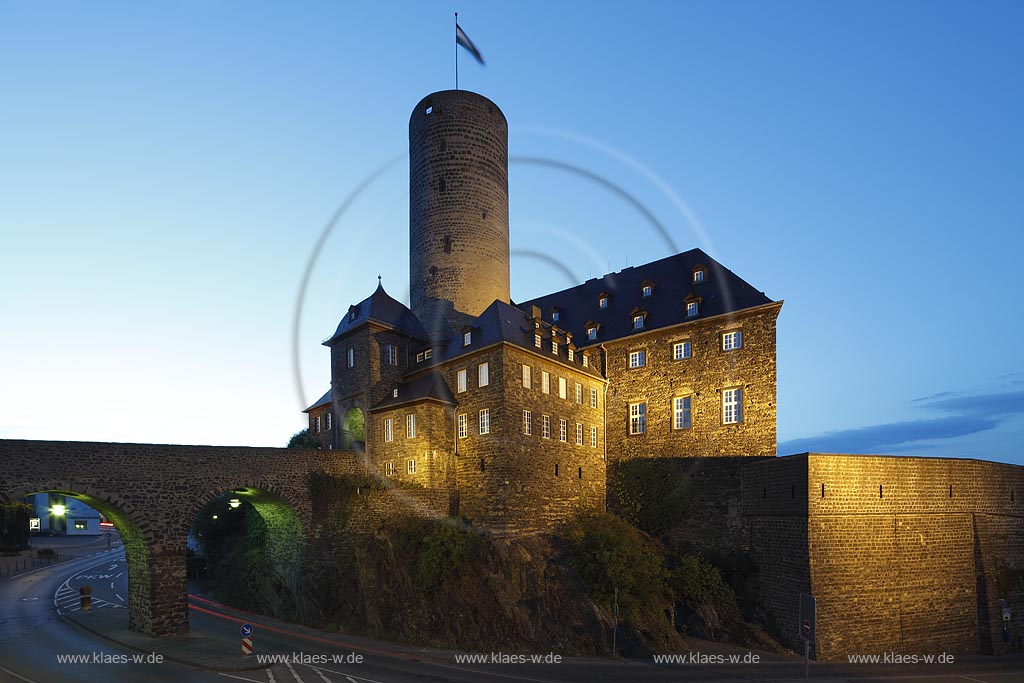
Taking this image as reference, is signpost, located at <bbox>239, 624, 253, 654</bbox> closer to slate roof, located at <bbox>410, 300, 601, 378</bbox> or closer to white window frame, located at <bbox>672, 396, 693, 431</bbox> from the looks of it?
slate roof, located at <bbox>410, 300, 601, 378</bbox>

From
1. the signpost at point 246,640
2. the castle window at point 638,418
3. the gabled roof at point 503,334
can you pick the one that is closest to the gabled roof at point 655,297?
the castle window at point 638,418

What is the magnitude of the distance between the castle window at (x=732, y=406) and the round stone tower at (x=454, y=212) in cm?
1672

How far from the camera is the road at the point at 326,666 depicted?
74.3ft

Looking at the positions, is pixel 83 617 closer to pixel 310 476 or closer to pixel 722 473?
pixel 310 476

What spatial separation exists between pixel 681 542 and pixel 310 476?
20.2 m

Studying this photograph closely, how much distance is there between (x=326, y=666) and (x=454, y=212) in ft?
97.1

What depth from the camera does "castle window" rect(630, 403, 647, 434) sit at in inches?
1639

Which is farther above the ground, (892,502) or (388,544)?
(892,502)

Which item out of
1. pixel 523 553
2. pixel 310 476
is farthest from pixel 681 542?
pixel 310 476

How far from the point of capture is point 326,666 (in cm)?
2450

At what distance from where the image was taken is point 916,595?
30.6 meters

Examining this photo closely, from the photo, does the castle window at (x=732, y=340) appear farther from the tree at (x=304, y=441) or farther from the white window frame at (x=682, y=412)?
the tree at (x=304, y=441)

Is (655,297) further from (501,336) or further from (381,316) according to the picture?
(381,316)

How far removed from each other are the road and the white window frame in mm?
14954
